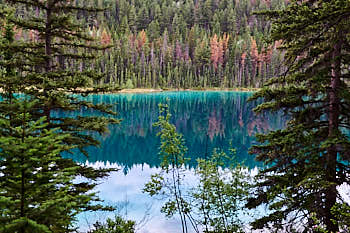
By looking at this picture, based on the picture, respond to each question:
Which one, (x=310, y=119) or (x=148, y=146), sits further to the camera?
(x=148, y=146)

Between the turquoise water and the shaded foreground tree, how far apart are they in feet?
2.96

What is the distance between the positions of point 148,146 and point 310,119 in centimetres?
2586

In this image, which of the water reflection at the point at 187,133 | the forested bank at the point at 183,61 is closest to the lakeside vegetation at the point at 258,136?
the water reflection at the point at 187,133

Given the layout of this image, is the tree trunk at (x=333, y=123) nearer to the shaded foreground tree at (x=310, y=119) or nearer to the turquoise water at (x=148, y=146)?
the shaded foreground tree at (x=310, y=119)

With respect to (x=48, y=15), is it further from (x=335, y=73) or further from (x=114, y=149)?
(x=114, y=149)

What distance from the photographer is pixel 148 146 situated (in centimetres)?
3234

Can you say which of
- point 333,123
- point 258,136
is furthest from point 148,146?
point 333,123

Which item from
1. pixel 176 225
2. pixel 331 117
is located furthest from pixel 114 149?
pixel 331 117

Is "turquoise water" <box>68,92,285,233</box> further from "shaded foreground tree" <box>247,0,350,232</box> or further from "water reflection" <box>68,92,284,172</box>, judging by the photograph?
"shaded foreground tree" <box>247,0,350,232</box>

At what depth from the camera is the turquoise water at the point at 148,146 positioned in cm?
1423

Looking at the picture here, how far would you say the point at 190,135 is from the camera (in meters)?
38.1

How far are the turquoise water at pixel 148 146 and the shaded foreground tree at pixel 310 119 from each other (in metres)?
0.90

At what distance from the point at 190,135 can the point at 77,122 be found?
98.6 feet

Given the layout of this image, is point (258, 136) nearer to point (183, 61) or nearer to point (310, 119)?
point (310, 119)
